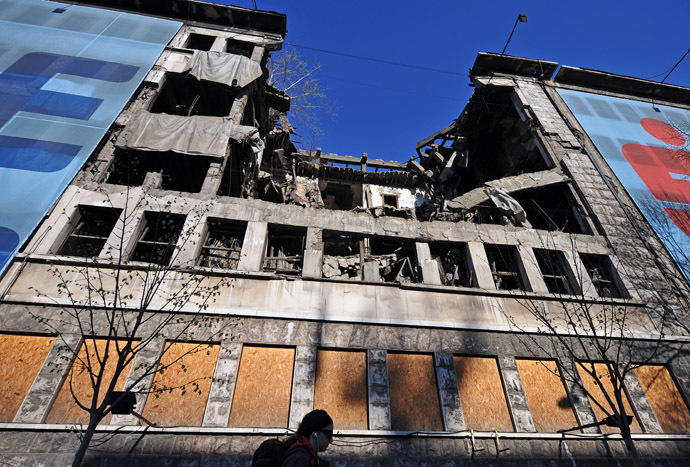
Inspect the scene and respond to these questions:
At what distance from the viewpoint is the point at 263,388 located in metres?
8.74

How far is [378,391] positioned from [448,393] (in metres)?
1.92

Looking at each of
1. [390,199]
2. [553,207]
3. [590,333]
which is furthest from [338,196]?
[590,333]

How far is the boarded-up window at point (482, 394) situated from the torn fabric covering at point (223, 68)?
16044 mm

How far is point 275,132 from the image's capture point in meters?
22.3

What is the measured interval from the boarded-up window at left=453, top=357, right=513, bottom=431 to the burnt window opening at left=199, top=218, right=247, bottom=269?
7890 millimetres

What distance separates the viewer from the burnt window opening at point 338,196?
2412 cm

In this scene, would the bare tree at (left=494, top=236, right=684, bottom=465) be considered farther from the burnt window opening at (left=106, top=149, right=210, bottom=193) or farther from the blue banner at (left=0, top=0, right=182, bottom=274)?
the blue banner at (left=0, top=0, right=182, bottom=274)

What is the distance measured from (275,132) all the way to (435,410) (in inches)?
742

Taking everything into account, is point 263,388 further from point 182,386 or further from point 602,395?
point 602,395

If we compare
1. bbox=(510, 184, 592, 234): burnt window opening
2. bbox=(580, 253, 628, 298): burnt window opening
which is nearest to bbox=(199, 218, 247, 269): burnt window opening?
bbox=(510, 184, 592, 234): burnt window opening

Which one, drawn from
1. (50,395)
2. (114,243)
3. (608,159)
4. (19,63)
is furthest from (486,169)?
(19,63)

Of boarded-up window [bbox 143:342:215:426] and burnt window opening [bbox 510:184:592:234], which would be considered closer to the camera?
boarded-up window [bbox 143:342:215:426]

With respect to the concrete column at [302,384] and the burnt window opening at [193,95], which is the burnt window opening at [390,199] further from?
the concrete column at [302,384]

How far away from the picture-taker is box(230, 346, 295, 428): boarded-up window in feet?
27.2
